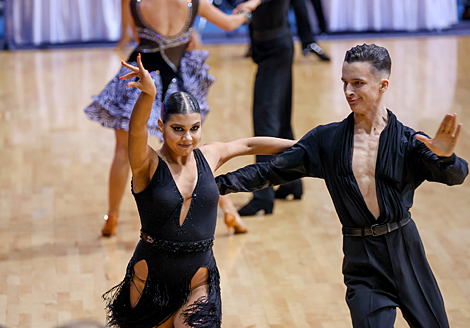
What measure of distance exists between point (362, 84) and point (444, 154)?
0.38 meters

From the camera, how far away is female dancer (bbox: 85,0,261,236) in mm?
3932

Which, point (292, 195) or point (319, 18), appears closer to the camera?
point (292, 195)

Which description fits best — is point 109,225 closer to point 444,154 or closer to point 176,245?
point 176,245

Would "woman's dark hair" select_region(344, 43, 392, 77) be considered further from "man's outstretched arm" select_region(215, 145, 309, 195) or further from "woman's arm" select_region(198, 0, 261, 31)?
"woman's arm" select_region(198, 0, 261, 31)

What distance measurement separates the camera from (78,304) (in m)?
3.51

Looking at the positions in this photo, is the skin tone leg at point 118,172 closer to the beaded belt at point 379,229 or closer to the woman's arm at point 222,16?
the woman's arm at point 222,16

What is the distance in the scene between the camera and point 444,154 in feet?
7.55

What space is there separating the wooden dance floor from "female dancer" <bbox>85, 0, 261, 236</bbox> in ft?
2.64

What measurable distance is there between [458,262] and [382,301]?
1.62 meters

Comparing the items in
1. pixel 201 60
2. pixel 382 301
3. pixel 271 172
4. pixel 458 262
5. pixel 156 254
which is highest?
pixel 201 60

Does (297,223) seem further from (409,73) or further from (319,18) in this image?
(319,18)

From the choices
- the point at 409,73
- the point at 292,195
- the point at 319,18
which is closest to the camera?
the point at 292,195

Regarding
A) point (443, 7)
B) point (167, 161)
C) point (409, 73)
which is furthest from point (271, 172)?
point (443, 7)

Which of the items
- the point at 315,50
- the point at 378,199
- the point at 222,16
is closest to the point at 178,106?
the point at 378,199
